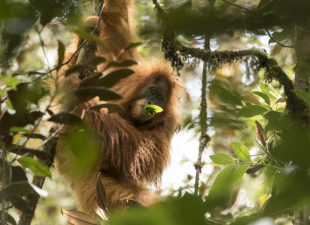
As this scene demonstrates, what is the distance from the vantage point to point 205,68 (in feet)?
15.9

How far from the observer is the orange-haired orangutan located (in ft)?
14.6

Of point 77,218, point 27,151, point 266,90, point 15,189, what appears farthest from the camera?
point 266,90

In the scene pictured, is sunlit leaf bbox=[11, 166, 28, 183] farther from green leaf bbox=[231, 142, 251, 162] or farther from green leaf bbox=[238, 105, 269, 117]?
green leaf bbox=[238, 105, 269, 117]

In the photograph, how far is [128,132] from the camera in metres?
4.98

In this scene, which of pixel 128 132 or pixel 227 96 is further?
pixel 128 132

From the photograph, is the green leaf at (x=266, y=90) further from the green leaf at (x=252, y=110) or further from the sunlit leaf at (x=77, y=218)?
the sunlit leaf at (x=77, y=218)

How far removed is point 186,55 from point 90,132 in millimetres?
2933

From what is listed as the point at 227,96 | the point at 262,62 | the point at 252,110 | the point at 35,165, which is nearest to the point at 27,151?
the point at 35,165

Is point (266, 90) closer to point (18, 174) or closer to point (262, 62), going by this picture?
point (262, 62)

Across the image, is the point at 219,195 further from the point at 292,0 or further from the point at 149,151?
the point at 149,151

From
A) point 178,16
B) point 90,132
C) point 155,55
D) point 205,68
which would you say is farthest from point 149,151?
point 178,16

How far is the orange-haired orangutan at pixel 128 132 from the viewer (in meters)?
4.44

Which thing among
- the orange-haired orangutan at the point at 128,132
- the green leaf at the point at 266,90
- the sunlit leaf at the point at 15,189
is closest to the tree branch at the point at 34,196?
the orange-haired orangutan at the point at 128,132

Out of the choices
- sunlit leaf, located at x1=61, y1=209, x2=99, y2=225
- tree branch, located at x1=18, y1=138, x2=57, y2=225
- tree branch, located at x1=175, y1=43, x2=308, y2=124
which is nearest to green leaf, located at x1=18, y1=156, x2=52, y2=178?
tree branch, located at x1=18, y1=138, x2=57, y2=225
